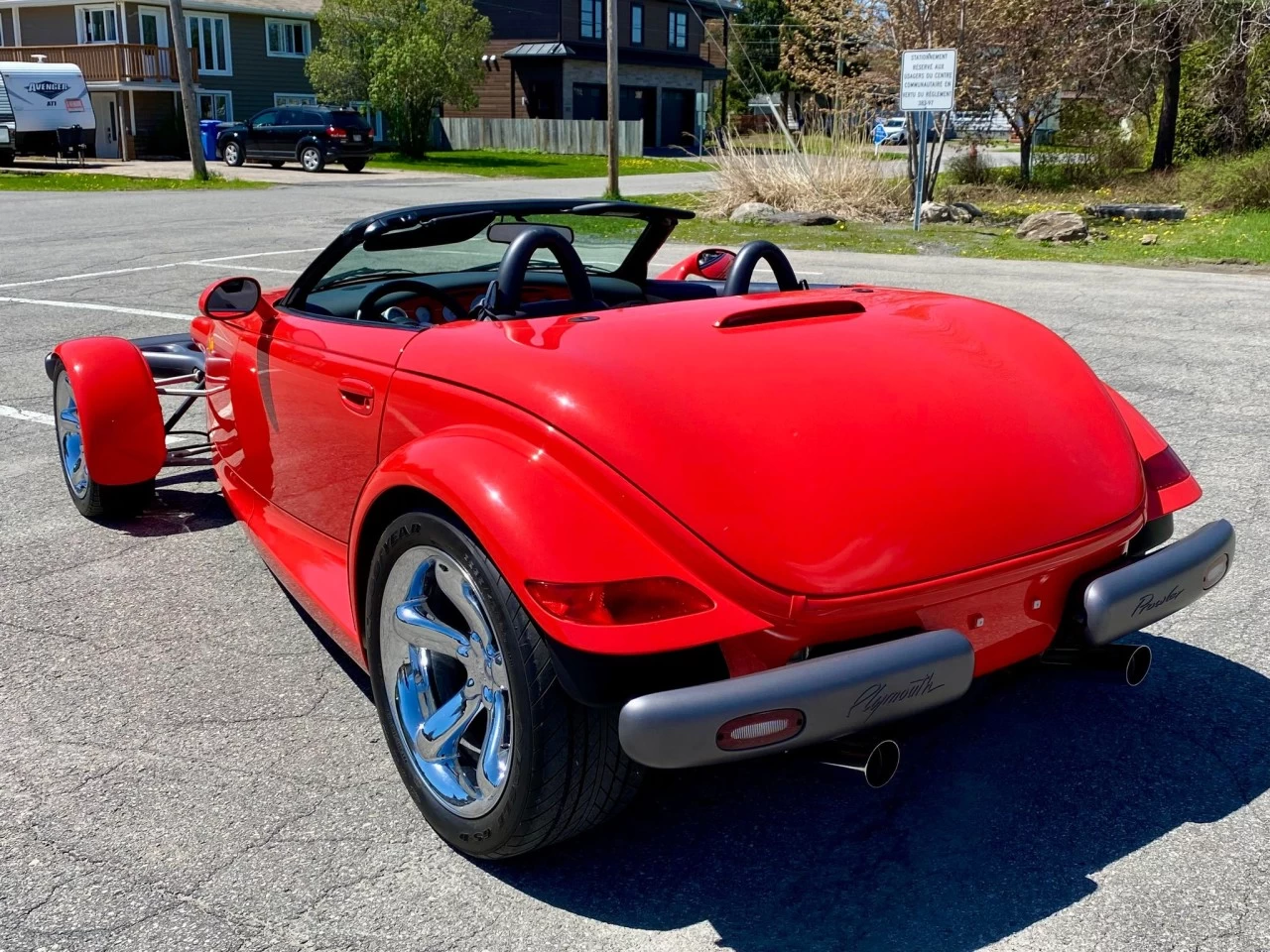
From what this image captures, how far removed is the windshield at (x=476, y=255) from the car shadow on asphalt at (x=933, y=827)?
171 centimetres

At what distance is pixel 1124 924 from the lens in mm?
2488

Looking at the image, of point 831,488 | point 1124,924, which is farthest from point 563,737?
point 1124,924

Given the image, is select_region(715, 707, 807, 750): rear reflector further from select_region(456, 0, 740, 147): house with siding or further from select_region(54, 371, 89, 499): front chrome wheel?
select_region(456, 0, 740, 147): house with siding

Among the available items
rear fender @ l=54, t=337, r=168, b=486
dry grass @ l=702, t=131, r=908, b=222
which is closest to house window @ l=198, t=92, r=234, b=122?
Answer: dry grass @ l=702, t=131, r=908, b=222

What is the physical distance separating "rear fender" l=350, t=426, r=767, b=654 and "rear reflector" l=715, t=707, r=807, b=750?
0.17 metres

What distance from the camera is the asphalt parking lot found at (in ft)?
8.27

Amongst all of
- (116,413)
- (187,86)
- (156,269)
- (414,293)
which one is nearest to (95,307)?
(156,269)

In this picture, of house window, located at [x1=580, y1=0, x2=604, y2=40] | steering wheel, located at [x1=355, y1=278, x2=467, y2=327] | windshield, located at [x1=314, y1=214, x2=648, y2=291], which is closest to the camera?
steering wheel, located at [x1=355, y1=278, x2=467, y2=327]

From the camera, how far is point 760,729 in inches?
88.9

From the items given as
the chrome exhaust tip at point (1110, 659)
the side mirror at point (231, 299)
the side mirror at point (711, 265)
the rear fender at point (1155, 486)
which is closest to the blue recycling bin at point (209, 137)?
the side mirror at point (711, 265)

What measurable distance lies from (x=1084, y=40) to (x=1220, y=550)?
866 inches

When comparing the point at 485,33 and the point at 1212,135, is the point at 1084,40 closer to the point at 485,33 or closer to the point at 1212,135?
the point at 1212,135

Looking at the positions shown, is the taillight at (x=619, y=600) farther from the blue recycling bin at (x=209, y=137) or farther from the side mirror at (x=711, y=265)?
the blue recycling bin at (x=209, y=137)

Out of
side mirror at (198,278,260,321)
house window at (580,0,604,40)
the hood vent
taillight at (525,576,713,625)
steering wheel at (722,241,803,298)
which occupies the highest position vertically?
house window at (580,0,604,40)
